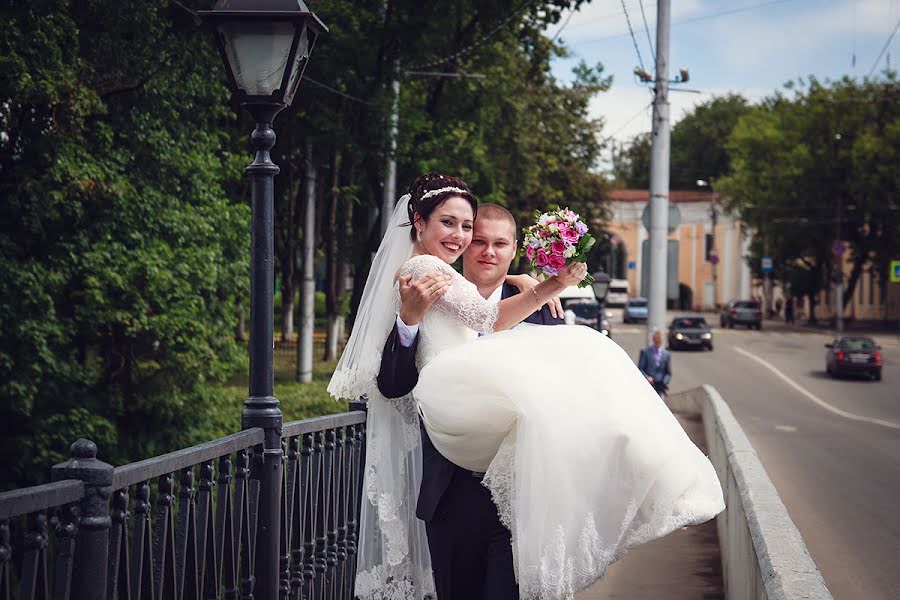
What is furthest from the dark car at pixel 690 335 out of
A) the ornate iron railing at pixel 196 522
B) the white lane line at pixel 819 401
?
the ornate iron railing at pixel 196 522

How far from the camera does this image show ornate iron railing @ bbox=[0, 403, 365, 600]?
10.6ft

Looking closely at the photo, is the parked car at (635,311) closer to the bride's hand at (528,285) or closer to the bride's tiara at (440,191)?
the bride's hand at (528,285)

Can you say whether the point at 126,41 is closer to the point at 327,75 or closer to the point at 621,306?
the point at 327,75

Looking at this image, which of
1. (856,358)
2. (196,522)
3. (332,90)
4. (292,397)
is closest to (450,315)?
(196,522)

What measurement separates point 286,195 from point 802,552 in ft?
99.7

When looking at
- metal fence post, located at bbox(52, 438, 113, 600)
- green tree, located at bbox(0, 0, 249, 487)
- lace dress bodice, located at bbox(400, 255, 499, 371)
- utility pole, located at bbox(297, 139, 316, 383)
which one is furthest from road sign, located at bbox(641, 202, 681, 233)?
metal fence post, located at bbox(52, 438, 113, 600)

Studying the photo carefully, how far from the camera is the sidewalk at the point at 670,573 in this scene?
7809mm

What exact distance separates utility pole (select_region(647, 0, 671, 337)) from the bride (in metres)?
16.4

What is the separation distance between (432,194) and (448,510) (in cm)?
108

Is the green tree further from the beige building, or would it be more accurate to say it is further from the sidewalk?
the beige building

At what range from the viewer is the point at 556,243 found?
3912 millimetres

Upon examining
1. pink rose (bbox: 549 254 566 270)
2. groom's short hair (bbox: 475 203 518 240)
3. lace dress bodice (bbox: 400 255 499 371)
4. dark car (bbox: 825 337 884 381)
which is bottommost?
dark car (bbox: 825 337 884 381)

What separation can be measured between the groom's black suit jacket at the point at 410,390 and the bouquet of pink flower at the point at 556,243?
496 mm

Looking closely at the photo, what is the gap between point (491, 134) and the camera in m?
28.4
